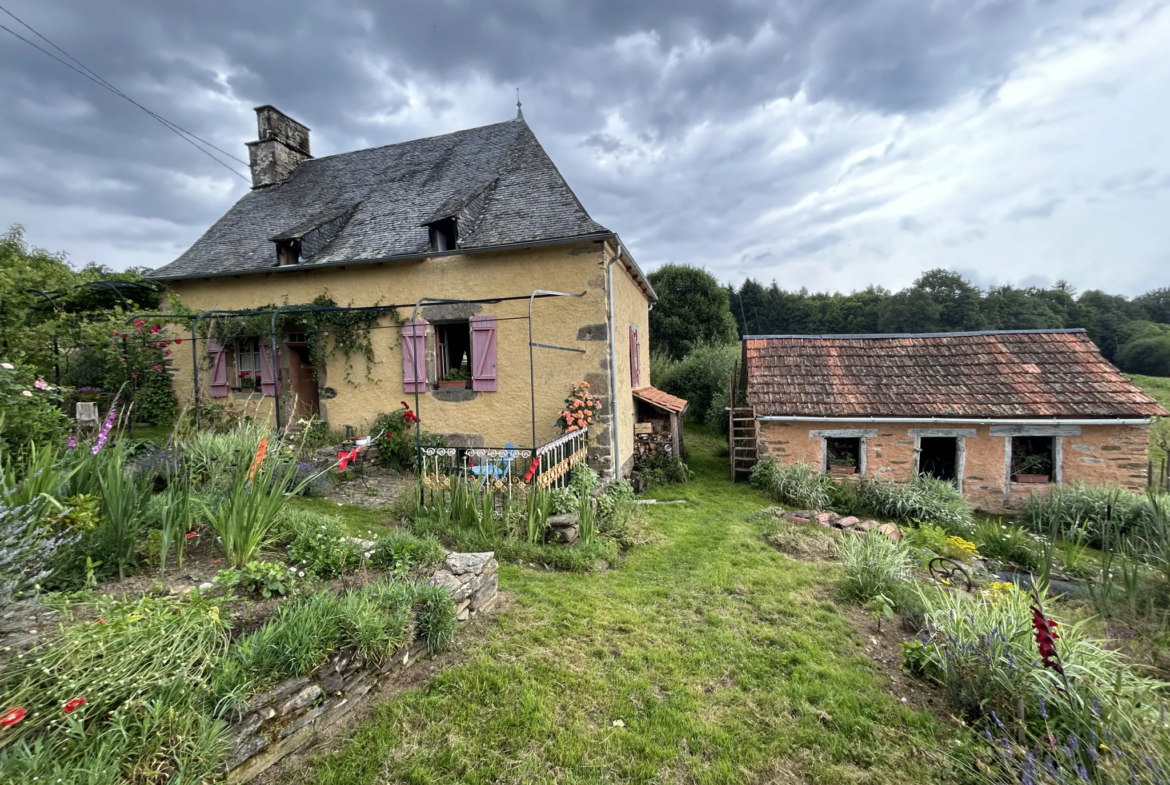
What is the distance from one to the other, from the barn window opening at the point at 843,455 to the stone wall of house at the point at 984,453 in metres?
0.24

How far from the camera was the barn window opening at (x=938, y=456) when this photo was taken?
30.8 feet

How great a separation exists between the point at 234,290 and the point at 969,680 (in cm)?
1218

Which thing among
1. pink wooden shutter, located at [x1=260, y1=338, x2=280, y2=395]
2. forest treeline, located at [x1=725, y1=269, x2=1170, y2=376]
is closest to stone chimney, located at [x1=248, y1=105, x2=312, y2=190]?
pink wooden shutter, located at [x1=260, y1=338, x2=280, y2=395]

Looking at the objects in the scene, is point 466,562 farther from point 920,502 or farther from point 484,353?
point 920,502

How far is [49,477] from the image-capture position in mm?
2916

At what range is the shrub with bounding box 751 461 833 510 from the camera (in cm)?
851

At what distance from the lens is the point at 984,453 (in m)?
8.91

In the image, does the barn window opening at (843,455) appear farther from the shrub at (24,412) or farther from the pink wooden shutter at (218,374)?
the pink wooden shutter at (218,374)

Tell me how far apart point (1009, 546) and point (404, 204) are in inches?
446

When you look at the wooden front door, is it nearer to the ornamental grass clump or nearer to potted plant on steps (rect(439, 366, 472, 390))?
potted plant on steps (rect(439, 366, 472, 390))

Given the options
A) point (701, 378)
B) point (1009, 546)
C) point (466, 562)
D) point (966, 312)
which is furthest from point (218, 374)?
point (966, 312)

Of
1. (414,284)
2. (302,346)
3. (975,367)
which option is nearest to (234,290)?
(302,346)

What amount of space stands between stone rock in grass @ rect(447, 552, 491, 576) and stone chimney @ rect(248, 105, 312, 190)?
12.4m

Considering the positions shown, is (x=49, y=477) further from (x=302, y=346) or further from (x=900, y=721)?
(x=302, y=346)
